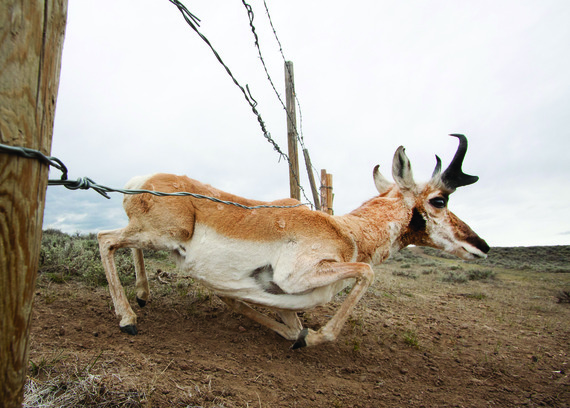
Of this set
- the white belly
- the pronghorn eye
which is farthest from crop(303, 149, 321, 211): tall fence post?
the white belly

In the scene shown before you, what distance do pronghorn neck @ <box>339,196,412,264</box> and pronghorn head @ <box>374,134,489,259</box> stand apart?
89mm

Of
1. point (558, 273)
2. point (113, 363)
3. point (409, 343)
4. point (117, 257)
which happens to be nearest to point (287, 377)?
point (113, 363)

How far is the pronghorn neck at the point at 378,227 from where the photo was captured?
14.7 feet

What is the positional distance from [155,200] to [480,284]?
1245 cm

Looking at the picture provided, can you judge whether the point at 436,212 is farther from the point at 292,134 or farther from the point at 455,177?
the point at 292,134

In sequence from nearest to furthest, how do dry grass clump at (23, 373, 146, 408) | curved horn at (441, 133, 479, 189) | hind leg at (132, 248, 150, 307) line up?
dry grass clump at (23, 373, 146, 408), curved horn at (441, 133, 479, 189), hind leg at (132, 248, 150, 307)

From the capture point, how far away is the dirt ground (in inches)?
113

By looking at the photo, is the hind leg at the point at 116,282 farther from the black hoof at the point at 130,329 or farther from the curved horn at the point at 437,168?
the curved horn at the point at 437,168

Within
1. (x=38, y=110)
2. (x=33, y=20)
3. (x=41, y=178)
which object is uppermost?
(x=33, y=20)

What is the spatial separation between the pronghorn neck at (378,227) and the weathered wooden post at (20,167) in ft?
11.7

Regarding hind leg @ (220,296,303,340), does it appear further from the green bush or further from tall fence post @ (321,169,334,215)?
tall fence post @ (321,169,334,215)

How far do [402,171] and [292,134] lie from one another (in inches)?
112

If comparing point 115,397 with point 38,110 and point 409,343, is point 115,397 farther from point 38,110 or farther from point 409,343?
point 409,343

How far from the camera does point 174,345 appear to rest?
3.91 m
